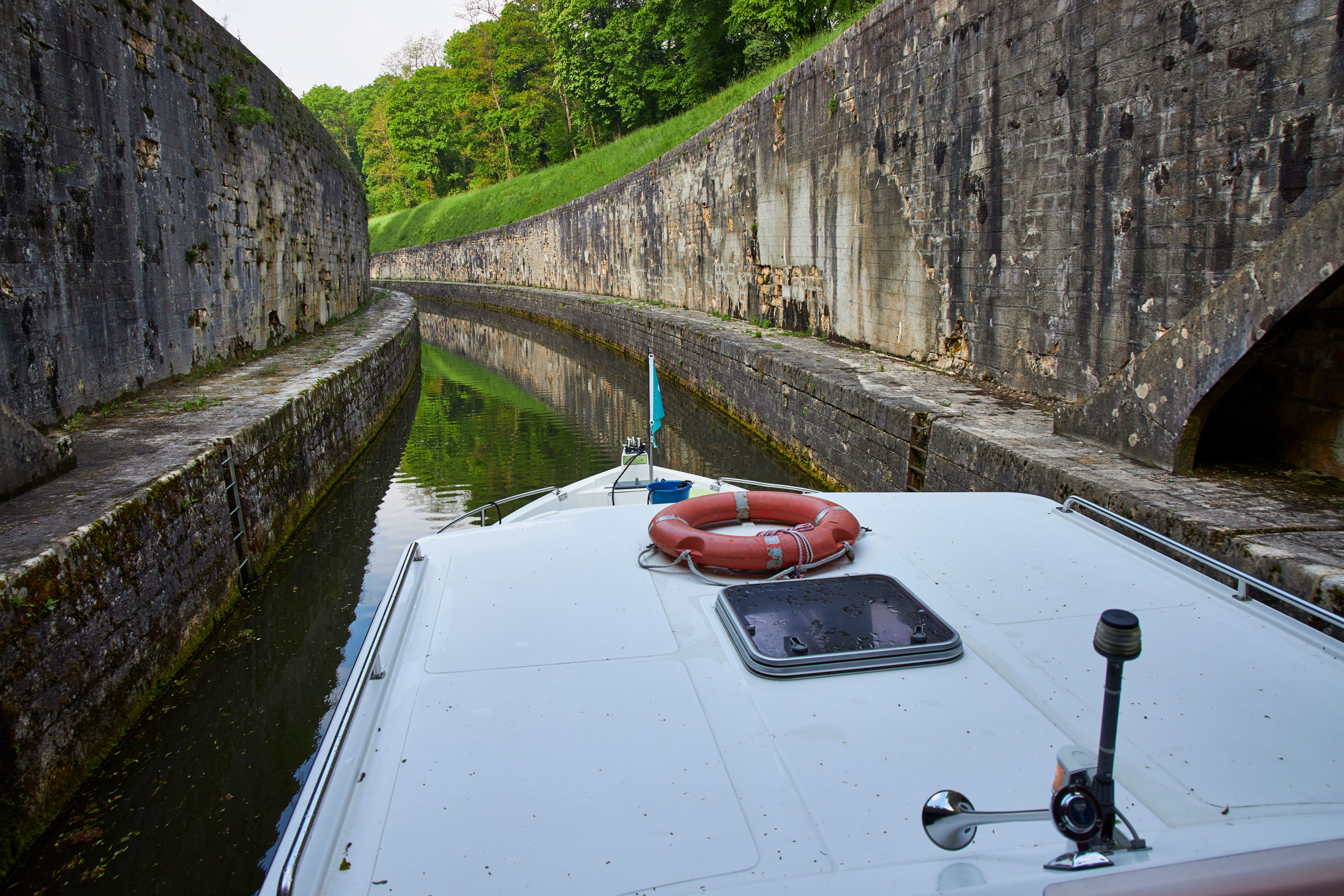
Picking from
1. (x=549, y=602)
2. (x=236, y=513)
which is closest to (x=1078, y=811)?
(x=549, y=602)

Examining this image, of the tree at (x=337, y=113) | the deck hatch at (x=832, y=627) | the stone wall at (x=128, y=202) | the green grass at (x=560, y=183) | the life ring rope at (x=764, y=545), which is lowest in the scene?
the deck hatch at (x=832, y=627)

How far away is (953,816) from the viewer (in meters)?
1.41

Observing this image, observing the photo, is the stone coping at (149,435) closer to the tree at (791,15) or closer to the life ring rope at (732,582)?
the life ring rope at (732,582)

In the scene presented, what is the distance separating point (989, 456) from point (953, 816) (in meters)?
4.18

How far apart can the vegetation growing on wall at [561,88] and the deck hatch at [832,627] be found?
606 inches

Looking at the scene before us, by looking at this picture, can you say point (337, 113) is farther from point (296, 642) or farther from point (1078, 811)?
point (1078, 811)

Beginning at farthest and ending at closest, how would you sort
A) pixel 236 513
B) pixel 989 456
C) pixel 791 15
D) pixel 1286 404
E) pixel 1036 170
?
pixel 791 15 < pixel 1036 170 < pixel 236 513 < pixel 989 456 < pixel 1286 404

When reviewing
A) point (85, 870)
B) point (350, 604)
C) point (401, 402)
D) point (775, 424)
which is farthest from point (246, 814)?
point (401, 402)

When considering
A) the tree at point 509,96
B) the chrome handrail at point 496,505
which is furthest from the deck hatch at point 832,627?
the tree at point 509,96

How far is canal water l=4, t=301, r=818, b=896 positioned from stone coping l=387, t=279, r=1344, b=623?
690 mm

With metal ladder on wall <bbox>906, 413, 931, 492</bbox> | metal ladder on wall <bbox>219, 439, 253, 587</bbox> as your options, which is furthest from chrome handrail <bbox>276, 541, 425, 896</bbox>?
metal ladder on wall <bbox>906, 413, 931, 492</bbox>

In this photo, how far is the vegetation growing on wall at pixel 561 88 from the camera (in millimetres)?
23344

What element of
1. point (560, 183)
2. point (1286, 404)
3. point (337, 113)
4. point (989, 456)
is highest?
point (337, 113)

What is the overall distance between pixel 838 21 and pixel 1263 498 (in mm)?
17581
